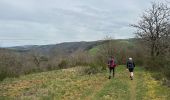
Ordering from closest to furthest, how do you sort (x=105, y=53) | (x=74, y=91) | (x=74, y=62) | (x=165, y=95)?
(x=165, y=95) < (x=74, y=91) < (x=74, y=62) < (x=105, y=53)

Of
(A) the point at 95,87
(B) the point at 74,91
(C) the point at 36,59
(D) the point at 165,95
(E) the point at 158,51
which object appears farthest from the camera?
(C) the point at 36,59

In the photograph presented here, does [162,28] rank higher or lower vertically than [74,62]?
higher

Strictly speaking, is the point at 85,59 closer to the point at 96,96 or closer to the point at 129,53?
the point at 129,53

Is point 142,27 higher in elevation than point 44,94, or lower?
higher

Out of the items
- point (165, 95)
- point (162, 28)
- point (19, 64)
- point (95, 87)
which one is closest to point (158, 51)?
point (162, 28)

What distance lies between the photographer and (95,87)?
28.0 m

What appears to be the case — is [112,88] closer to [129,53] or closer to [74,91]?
[74,91]

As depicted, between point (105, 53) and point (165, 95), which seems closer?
point (165, 95)

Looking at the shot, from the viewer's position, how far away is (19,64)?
5566cm

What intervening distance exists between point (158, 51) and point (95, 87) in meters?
27.2

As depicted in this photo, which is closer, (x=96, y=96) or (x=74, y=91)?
(x=96, y=96)

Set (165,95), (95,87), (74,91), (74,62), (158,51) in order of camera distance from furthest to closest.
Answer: (74,62)
(158,51)
(95,87)
(74,91)
(165,95)

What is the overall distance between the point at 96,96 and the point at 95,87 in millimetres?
4829

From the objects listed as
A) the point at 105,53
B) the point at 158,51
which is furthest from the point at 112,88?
the point at 105,53
